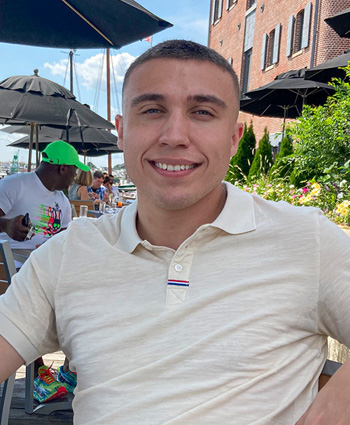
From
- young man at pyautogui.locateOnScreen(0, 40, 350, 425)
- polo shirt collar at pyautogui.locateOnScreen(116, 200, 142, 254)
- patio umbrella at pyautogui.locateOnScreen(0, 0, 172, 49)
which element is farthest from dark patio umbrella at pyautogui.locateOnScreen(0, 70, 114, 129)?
young man at pyautogui.locateOnScreen(0, 40, 350, 425)

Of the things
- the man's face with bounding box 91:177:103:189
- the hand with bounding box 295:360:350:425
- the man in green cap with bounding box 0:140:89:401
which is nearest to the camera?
the hand with bounding box 295:360:350:425

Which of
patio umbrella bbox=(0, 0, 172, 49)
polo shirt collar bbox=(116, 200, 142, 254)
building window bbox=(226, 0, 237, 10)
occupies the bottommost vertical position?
polo shirt collar bbox=(116, 200, 142, 254)

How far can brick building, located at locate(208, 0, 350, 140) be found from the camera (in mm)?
15797

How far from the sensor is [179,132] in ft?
4.78

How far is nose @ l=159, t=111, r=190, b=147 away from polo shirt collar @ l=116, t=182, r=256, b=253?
24 cm

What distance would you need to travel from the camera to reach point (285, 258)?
138 cm

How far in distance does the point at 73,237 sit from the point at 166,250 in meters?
0.30

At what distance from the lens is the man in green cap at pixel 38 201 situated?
3672 mm

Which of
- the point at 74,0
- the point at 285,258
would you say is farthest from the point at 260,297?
the point at 74,0

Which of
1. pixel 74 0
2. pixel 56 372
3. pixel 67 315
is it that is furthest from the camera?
pixel 74 0

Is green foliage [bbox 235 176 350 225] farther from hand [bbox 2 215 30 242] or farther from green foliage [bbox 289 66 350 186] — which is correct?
hand [bbox 2 215 30 242]

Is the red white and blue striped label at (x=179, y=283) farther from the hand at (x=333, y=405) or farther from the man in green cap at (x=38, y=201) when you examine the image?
the man in green cap at (x=38, y=201)

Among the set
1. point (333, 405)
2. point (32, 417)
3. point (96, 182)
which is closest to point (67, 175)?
point (32, 417)

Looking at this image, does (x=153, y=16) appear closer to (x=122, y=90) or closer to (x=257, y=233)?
(x=122, y=90)
